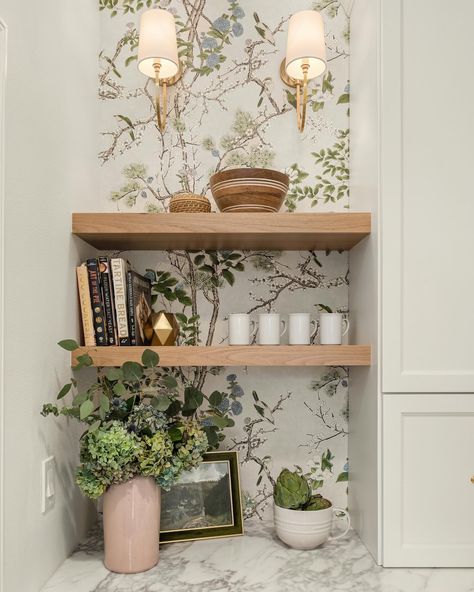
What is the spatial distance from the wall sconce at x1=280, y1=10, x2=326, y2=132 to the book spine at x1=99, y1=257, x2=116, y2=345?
765 millimetres

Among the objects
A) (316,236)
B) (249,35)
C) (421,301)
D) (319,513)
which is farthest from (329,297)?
(249,35)

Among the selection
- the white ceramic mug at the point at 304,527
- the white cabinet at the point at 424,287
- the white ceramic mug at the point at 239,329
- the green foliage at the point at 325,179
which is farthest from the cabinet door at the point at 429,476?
the green foliage at the point at 325,179

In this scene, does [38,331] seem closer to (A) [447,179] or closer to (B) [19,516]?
(B) [19,516]

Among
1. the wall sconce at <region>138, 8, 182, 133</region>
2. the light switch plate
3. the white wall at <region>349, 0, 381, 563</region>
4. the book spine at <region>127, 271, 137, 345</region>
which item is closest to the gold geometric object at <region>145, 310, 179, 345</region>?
the book spine at <region>127, 271, 137, 345</region>

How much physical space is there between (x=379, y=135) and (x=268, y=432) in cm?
92

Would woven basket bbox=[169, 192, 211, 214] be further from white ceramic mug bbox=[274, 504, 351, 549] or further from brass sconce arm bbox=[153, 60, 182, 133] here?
white ceramic mug bbox=[274, 504, 351, 549]

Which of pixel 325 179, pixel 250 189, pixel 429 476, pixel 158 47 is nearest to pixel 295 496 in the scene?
pixel 429 476

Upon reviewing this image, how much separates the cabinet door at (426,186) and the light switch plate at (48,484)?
0.81 meters

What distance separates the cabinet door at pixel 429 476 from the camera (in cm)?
123

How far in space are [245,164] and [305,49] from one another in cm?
37

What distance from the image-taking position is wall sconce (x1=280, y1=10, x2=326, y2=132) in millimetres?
1482

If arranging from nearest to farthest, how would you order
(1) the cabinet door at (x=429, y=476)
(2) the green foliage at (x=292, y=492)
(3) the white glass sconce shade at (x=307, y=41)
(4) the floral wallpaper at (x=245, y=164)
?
(1) the cabinet door at (x=429, y=476) < (2) the green foliage at (x=292, y=492) < (3) the white glass sconce shade at (x=307, y=41) < (4) the floral wallpaper at (x=245, y=164)

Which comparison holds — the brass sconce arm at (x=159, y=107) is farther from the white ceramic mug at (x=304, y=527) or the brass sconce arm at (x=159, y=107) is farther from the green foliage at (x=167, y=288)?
the white ceramic mug at (x=304, y=527)

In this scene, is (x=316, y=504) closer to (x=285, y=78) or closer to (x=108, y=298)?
(x=108, y=298)
